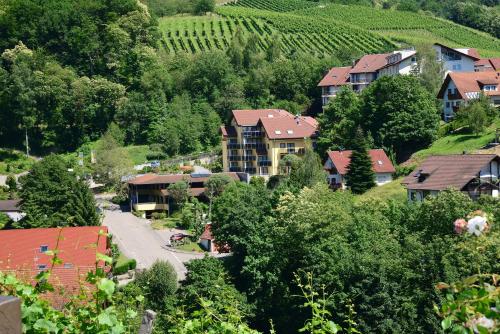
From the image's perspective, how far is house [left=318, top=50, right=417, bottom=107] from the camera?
5041 centimetres

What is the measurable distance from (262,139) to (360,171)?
1235cm

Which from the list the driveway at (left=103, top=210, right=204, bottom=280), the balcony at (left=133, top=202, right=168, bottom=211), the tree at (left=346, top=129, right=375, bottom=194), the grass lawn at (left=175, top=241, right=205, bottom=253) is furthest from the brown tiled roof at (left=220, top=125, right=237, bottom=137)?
the grass lawn at (left=175, top=241, right=205, bottom=253)

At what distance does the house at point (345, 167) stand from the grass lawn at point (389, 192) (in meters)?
0.76

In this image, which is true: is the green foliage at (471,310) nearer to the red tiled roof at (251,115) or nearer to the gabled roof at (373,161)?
the gabled roof at (373,161)

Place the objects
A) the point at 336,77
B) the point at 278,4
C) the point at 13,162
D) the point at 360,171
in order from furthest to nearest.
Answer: the point at 278,4 → the point at 336,77 → the point at 13,162 → the point at 360,171

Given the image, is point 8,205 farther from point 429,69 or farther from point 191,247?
point 429,69

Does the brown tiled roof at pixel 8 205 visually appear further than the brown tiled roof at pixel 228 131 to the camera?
No

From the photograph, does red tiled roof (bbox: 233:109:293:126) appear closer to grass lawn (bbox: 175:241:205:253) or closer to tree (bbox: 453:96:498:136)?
tree (bbox: 453:96:498:136)

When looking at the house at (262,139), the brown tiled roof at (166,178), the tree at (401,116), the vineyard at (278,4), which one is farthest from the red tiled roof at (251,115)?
the vineyard at (278,4)

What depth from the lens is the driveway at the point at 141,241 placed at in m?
33.2

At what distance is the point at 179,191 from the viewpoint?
4262 centimetres

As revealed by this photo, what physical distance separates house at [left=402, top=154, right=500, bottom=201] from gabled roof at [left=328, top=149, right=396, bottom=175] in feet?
23.3

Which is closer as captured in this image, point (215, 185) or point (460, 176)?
point (460, 176)

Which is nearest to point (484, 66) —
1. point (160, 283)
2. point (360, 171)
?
point (360, 171)
